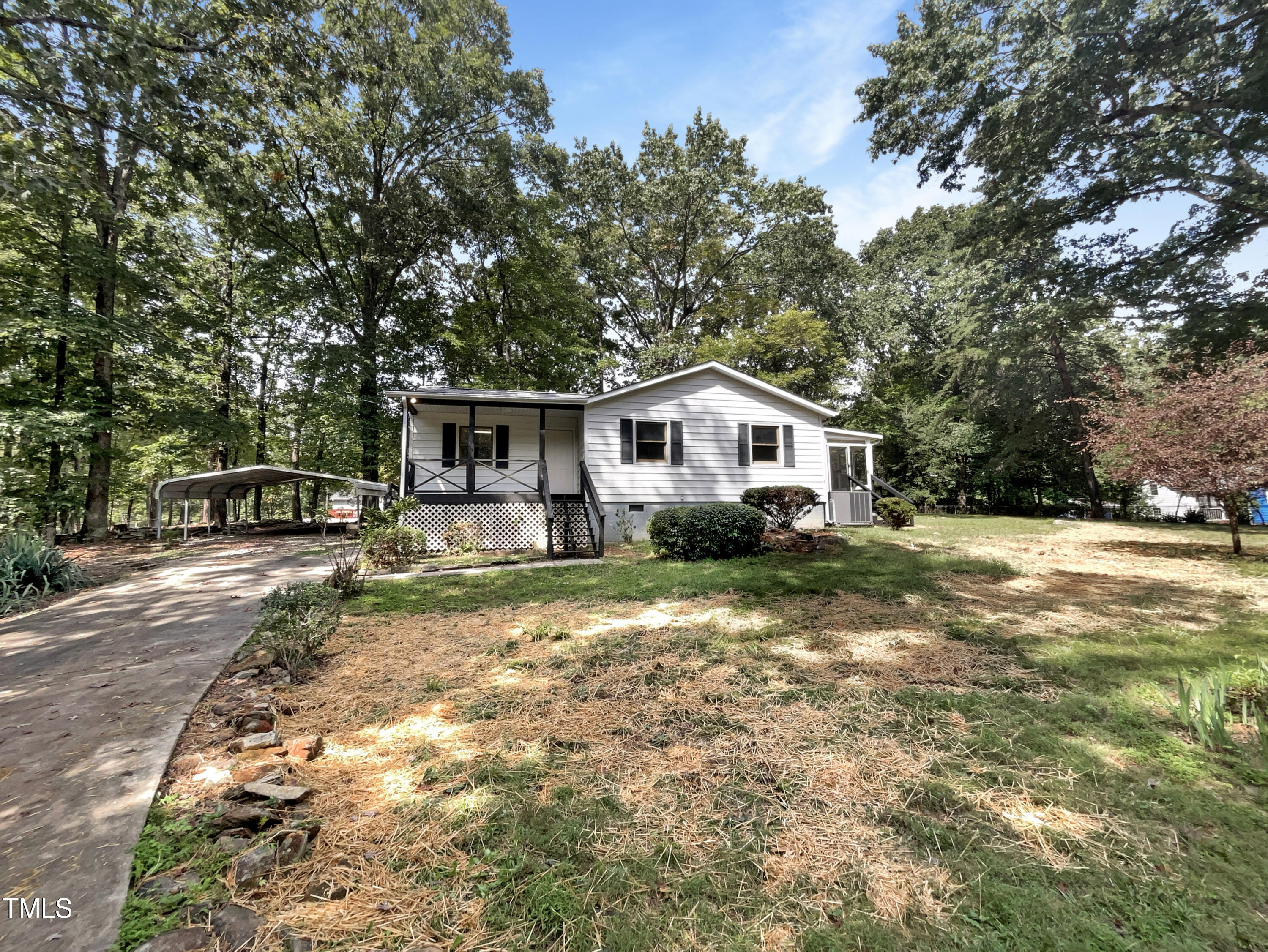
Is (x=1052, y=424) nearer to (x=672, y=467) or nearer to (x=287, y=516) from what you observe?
(x=672, y=467)

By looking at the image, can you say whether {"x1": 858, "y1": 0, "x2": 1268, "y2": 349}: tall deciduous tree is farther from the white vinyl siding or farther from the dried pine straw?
the dried pine straw

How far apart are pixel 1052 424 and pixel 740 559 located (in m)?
20.7

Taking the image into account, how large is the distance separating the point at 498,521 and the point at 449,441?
118 inches

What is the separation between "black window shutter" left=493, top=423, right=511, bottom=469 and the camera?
13.6 metres

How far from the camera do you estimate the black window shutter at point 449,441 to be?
1316cm

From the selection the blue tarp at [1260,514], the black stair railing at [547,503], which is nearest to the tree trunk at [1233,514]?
the blue tarp at [1260,514]

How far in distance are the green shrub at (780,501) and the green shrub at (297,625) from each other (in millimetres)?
9461

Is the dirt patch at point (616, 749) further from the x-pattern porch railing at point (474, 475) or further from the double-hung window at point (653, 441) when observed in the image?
the double-hung window at point (653, 441)

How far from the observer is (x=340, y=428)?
18.1 metres

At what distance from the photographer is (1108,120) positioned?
440 inches

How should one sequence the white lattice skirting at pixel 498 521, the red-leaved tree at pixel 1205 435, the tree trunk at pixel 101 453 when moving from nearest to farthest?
the red-leaved tree at pixel 1205 435
the white lattice skirting at pixel 498 521
the tree trunk at pixel 101 453

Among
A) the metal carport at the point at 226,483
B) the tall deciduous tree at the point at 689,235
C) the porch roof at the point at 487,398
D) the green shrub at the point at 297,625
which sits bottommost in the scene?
the green shrub at the point at 297,625

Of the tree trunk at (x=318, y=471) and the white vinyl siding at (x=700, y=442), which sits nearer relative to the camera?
the white vinyl siding at (x=700, y=442)

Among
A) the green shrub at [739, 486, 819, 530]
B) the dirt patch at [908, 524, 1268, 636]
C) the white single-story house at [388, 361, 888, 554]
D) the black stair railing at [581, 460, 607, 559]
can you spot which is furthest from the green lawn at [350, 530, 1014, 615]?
the white single-story house at [388, 361, 888, 554]
